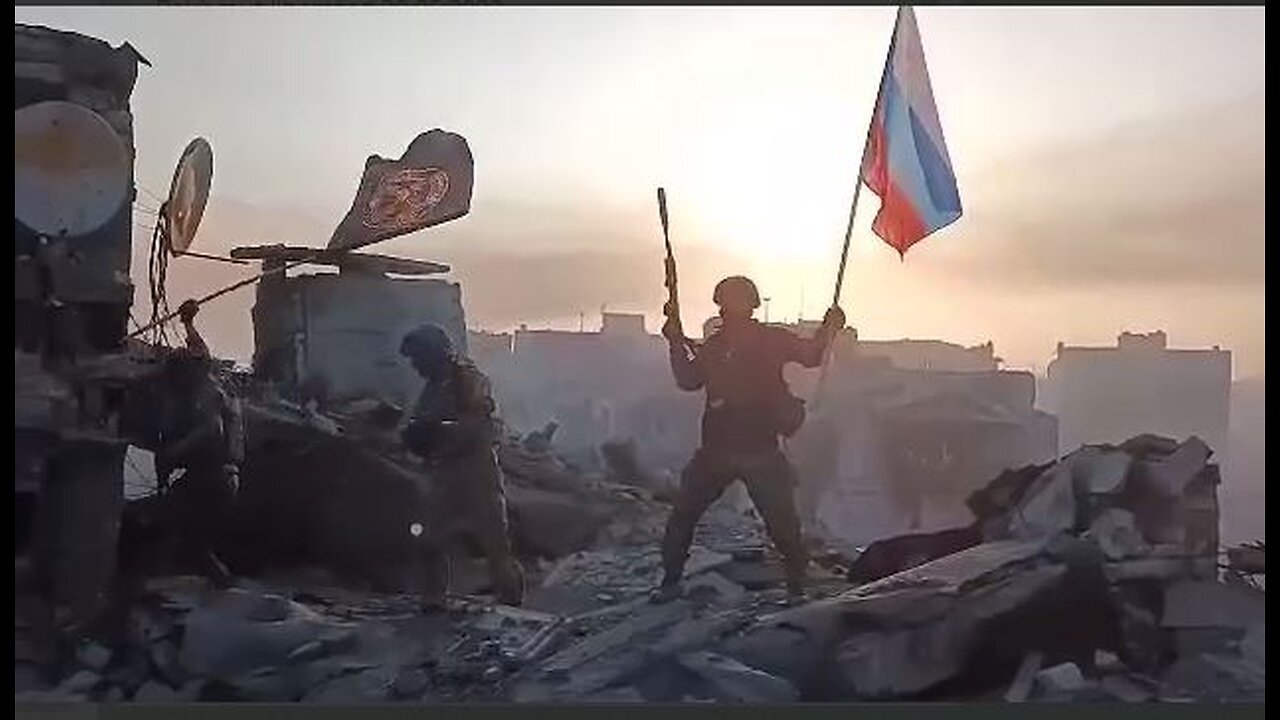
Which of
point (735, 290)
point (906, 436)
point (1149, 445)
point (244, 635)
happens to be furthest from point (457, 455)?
point (1149, 445)

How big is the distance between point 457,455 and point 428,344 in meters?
0.30

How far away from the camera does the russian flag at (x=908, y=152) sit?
470cm

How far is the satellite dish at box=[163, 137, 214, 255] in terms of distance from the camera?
15.3 ft

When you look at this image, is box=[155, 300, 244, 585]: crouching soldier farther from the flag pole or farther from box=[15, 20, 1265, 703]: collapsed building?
the flag pole

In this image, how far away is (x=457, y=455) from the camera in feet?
15.5

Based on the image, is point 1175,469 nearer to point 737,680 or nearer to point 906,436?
point 906,436

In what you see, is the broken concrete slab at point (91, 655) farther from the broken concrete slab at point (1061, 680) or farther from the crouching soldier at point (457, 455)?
the broken concrete slab at point (1061, 680)

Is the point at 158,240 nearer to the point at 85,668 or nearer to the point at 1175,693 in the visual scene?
the point at 85,668

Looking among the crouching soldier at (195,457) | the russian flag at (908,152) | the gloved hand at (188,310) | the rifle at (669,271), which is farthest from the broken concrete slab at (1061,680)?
the gloved hand at (188,310)

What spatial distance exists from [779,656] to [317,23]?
6.60 ft

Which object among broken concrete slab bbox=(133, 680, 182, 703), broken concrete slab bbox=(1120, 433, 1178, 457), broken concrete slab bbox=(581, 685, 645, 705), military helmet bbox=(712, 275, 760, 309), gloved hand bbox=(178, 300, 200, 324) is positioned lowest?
broken concrete slab bbox=(133, 680, 182, 703)

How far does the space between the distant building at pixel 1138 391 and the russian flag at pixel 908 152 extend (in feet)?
1.58

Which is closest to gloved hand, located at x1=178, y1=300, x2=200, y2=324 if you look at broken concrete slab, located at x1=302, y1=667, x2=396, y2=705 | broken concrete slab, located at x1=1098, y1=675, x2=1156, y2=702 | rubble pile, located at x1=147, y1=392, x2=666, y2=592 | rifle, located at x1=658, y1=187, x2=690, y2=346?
rubble pile, located at x1=147, y1=392, x2=666, y2=592

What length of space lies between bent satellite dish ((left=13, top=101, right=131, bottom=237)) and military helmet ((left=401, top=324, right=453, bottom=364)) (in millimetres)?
832
